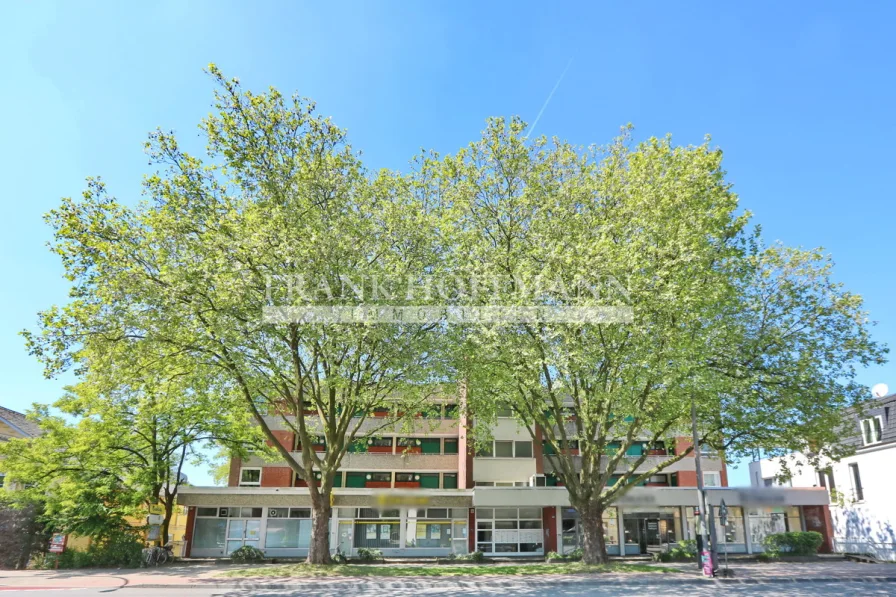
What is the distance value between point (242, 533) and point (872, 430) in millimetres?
37136

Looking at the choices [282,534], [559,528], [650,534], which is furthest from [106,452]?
[650,534]

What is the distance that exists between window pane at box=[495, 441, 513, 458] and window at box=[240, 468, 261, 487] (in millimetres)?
15120

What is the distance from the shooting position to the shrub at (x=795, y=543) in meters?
29.9

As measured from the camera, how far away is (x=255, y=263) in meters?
19.0

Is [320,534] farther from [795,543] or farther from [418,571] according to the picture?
[795,543]

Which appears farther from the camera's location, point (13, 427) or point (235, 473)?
point (235, 473)

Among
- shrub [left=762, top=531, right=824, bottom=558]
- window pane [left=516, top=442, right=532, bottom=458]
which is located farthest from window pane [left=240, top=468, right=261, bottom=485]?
shrub [left=762, top=531, right=824, bottom=558]

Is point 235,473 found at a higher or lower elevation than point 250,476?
higher

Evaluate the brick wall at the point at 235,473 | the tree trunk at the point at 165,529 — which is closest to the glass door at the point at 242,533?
the brick wall at the point at 235,473

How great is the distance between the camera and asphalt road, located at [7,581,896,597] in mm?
16406

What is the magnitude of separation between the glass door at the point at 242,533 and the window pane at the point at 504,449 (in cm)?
1508

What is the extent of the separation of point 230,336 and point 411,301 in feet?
19.7

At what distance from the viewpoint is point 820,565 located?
85.1ft

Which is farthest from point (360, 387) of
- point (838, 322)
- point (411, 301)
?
point (838, 322)
